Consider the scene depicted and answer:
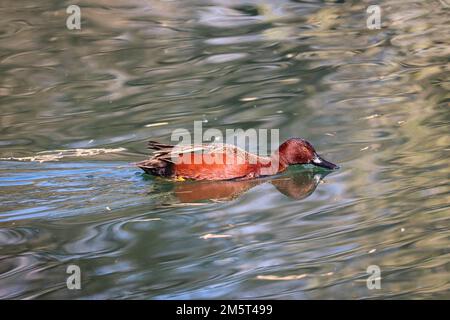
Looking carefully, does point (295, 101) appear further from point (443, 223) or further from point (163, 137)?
point (443, 223)

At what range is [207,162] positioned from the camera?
8.28 meters


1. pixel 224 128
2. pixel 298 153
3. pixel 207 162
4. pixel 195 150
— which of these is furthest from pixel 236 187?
pixel 224 128

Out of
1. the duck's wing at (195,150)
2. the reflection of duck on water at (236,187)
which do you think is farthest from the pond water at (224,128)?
the duck's wing at (195,150)

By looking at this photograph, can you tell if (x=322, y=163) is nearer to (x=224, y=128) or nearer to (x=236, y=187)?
(x=236, y=187)

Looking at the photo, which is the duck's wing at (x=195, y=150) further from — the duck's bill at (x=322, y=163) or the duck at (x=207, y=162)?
the duck's bill at (x=322, y=163)

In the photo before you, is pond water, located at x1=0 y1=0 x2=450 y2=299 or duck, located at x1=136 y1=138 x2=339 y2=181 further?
duck, located at x1=136 y1=138 x2=339 y2=181

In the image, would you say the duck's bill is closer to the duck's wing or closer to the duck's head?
the duck's head

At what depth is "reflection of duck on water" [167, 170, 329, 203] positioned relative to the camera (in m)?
7.95

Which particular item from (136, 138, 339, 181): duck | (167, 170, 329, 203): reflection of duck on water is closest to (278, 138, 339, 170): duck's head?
(136, 138, 339, 181): duck

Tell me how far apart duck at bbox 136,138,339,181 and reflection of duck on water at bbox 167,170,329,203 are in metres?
0.08

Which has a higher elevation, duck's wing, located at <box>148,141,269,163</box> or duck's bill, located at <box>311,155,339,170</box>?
duck's wing, located at <box>148,141,269,163</box>

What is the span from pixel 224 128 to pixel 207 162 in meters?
1.40

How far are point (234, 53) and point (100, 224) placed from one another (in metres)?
5.89

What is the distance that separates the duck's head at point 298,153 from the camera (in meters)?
8.49
